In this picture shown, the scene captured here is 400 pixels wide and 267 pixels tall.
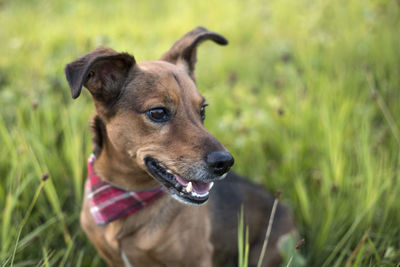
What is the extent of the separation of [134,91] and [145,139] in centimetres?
37

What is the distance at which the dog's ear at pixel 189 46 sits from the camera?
277 cm

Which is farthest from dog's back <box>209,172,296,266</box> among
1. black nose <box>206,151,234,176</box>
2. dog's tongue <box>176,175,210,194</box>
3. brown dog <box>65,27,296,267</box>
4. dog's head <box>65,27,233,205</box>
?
black nose <box>206,151,234,176</box>

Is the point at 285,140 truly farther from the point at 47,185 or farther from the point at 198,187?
the point at 47,185

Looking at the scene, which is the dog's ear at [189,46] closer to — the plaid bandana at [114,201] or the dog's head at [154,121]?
the dog's head at [154,121]

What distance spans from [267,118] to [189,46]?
1422 millimetres

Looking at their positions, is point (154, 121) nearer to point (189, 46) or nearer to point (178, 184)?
point (178, 184)

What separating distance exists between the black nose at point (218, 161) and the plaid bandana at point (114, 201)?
0.62 metres

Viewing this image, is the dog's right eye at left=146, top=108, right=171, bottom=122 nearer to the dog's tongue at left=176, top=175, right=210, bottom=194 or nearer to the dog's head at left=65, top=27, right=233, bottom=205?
the dog's head at left=65, top=27, right=233, bottom=205

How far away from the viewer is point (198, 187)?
2.30 meters

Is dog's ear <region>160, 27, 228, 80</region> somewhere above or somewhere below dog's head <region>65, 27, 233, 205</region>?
above

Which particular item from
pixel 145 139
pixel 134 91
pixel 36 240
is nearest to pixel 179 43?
pixel 134 91

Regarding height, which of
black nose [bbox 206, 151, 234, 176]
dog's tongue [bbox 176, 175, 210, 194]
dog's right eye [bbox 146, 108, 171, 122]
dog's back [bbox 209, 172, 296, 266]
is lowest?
dog's back [bbox 209, 172, 296, 266]

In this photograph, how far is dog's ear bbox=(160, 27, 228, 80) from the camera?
2.77m

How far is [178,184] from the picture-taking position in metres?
2.28
